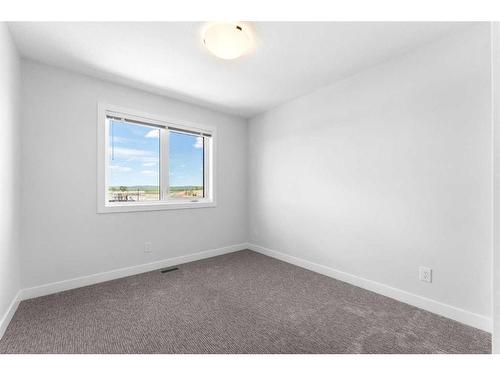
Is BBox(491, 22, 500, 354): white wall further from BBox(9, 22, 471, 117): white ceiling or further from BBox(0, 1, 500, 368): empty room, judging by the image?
BBox(9, 22, 471, 117): white ceiling

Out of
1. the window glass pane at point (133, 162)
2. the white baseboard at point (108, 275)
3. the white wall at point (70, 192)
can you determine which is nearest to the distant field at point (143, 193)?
the window glass pane at point (133, 162)

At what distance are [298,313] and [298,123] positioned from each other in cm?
237

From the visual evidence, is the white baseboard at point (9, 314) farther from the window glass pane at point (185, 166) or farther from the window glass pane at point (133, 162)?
the window glass pane at point (185, 166)

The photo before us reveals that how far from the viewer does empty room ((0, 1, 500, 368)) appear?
6.28ft

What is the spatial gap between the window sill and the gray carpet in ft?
2.69

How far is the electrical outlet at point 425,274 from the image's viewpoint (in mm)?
2211

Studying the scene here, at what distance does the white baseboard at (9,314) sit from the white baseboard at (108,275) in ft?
0.45

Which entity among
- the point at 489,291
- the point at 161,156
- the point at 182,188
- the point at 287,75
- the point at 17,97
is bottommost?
the point at 489,291

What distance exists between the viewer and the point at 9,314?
201 centimetres

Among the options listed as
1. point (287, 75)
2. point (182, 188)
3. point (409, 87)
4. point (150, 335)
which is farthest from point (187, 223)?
point (409, 87)

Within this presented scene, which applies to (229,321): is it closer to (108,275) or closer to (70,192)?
(108,275)

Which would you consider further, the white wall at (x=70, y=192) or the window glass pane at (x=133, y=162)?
the window glass pane at (x=133, y=162)

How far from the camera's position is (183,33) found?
6.73 ft
